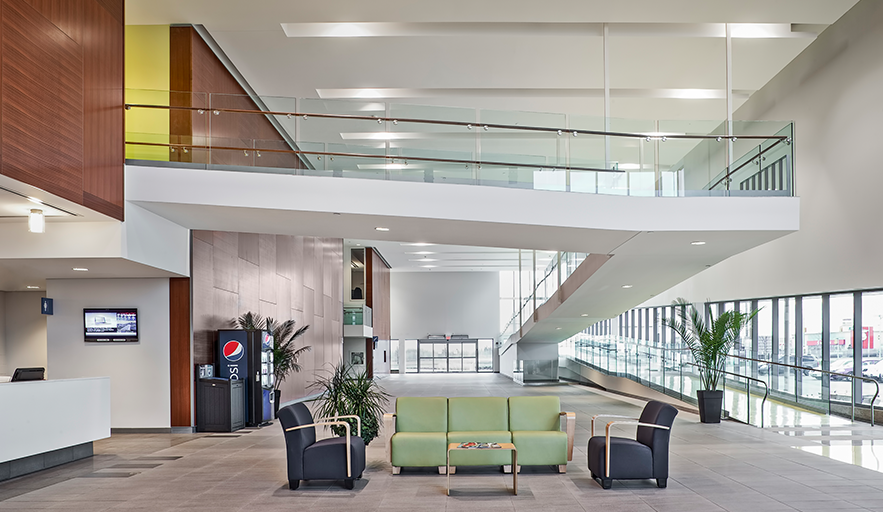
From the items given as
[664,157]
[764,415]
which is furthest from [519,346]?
[664,157]

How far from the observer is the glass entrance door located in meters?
37.6

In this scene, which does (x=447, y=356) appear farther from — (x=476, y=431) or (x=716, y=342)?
(x=476, y=431)

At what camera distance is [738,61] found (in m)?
13.2

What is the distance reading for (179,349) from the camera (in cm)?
1087

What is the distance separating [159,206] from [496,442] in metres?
5.48

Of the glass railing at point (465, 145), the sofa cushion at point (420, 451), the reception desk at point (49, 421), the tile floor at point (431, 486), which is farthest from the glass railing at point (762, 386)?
the reception desk at point (49, 421)

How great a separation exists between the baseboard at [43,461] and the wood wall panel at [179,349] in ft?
6.20

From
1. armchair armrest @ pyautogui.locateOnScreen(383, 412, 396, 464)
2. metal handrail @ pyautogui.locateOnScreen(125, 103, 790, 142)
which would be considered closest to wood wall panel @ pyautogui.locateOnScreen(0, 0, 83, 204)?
metal handrail @ pyautogui.locateOnScreen(125, 103, 790, 142)

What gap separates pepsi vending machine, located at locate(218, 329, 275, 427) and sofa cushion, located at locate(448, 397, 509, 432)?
5.00m

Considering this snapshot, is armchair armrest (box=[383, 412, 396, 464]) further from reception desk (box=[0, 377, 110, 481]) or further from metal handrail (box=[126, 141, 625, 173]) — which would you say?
reception desk (box=[0, 377, 110, 481])

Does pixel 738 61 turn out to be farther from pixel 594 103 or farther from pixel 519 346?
pixel 519 346

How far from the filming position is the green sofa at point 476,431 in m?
7.51

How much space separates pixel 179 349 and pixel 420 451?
5176 millimetres

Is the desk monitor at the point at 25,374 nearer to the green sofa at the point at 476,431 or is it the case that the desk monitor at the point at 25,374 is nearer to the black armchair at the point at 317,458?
the black armchair at the point at 317,458
